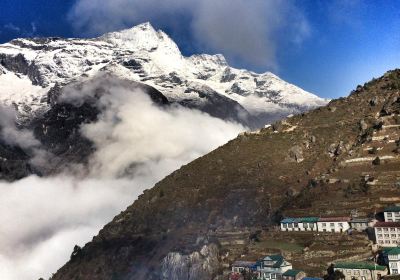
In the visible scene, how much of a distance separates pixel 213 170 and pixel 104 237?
141 ft

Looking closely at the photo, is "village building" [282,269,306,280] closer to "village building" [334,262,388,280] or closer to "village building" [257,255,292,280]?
"village building" [257,255,292,280]

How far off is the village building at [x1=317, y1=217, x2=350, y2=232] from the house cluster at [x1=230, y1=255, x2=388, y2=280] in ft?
52.3

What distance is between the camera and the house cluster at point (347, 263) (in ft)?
326

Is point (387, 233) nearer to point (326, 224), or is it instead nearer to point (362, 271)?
point (362, 271)

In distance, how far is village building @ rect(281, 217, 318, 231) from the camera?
12469 centimetres

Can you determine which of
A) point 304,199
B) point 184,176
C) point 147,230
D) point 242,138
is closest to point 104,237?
point 147,230

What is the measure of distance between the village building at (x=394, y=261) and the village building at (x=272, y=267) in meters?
19.7

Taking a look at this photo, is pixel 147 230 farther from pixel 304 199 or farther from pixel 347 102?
pixel 347 102

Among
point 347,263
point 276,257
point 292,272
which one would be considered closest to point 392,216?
point 347,263

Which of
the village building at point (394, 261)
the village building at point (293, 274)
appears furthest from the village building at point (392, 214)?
the village building at point (293, 274)

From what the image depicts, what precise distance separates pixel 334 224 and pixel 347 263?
62.7ft

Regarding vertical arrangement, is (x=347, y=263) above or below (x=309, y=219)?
below

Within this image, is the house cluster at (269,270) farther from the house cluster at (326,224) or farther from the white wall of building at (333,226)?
the house cluster at (326,224)

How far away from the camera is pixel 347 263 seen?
102 metres
